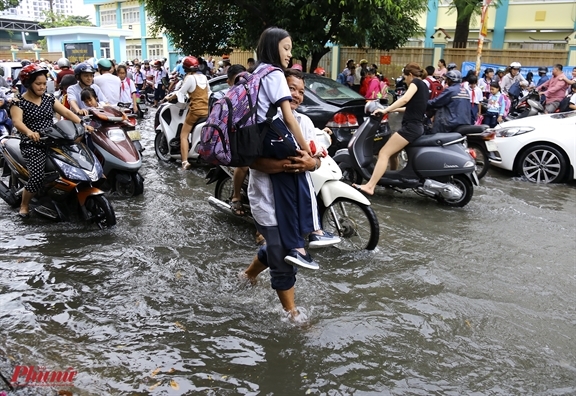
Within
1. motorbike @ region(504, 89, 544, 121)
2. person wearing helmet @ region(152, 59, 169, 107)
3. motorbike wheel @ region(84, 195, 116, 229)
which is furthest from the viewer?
person wearing helmet @ region(152, 59, 169, 107)

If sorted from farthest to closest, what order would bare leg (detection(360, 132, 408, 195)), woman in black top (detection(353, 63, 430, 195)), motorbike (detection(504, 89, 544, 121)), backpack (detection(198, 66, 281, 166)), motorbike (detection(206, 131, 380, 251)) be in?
motorbike (detection(504, 89, 544, 121)) → bare leg (detection(360, 132, 408, 195)) → woman in black top (detection(353, 63, 430, 195)) → motorbike (detection(206, 131, 380, 251)) → backpack (detection(198, 66, 281, 166))

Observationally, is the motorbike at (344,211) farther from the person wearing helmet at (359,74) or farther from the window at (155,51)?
the window at (155,51)

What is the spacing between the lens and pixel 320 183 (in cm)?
489

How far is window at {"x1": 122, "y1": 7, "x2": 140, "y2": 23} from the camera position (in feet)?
160

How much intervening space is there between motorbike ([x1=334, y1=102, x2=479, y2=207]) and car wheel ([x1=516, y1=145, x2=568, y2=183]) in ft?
6.88

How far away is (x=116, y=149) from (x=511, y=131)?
19.5 ft

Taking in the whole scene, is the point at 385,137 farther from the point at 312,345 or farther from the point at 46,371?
the point at 46,371

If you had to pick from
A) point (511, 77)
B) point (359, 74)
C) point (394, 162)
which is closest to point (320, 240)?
point (394, 162)

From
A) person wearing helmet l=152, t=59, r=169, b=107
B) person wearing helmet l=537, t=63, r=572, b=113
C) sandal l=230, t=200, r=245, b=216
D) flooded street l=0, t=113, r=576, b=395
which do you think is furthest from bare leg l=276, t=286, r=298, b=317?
person wearing helmet l=152, t=59, r=169, b=107

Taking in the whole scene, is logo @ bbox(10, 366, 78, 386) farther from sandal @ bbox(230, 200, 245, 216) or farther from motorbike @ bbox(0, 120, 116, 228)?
sandal @ bbox(230, 200, 245, 216)

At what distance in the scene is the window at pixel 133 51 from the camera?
1880 inches

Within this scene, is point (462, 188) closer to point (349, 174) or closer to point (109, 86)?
point (349, 174)

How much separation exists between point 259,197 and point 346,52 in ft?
68.6

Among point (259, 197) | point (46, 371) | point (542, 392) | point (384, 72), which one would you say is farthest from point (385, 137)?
point (384, 72)
